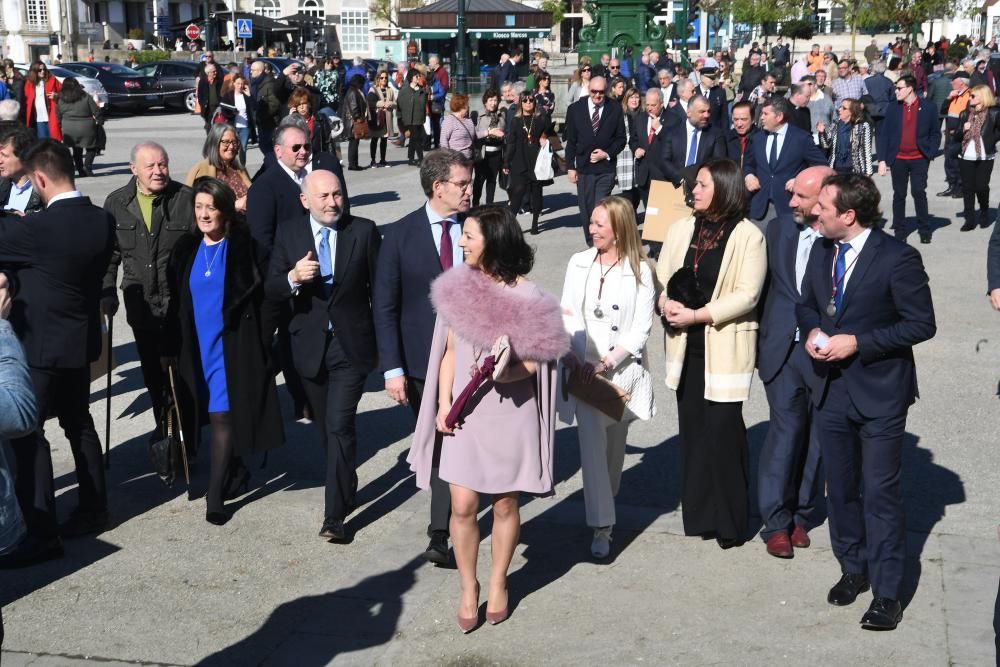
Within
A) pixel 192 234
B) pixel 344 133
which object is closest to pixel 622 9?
pixel 344 133

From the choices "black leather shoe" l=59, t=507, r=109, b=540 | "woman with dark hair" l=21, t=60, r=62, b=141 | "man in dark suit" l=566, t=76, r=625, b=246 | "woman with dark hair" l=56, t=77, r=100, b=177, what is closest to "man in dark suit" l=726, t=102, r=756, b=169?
"man in dark suit" l=566, t=76, r=625, b=246

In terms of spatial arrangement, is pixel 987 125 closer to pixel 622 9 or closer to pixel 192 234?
pixel 192 234

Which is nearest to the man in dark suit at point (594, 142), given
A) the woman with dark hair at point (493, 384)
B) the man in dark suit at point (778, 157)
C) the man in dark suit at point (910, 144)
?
the man in dark suit at point (778, 157)

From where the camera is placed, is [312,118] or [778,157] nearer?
[778,157]

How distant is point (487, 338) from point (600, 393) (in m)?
1.10

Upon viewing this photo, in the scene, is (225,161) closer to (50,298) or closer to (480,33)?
(50,298)

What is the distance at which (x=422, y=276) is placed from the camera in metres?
5.82

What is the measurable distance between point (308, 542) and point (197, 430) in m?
1.05

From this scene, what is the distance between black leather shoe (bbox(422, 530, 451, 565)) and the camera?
19.2ft

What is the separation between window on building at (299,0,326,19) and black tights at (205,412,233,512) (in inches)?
3734

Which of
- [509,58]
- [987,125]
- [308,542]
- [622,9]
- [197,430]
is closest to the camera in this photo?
[308,542]

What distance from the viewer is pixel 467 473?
5.00 meters

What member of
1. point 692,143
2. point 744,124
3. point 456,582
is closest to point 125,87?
point 692,143

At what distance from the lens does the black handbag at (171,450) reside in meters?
6.61
